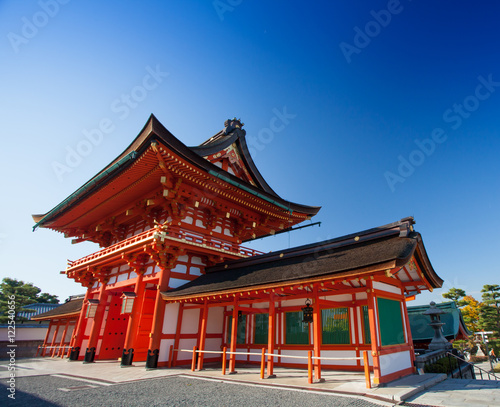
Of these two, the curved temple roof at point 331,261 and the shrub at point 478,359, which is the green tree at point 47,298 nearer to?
the curved temple roof at point 331,261

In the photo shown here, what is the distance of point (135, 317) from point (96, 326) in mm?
4342

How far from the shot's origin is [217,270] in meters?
13.6

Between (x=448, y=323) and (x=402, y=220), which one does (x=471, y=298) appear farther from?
(x=402, y=220)

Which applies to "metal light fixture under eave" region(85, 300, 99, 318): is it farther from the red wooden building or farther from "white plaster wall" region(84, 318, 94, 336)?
"white plaster wall" region(84, 318, 94, 336)

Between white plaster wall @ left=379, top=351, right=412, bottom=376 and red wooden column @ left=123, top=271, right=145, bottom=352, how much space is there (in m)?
9.99

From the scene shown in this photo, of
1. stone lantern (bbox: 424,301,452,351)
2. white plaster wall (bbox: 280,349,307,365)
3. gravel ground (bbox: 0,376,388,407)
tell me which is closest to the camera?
gravel ground (bbox: 0,376,388,407)

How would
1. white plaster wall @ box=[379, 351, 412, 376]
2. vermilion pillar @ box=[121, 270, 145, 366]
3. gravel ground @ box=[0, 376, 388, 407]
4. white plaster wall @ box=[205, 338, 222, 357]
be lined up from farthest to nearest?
white plaster wall @ box=[205, 338, 222, 357], vermilion pillar @ box=[121, 270, 145, 366], white plaster wall @ box=[379, 351, 412, 376], gravel ground @ box=[0, 376, 388, 407]

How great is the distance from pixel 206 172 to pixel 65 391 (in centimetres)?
877

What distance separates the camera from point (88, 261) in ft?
54.7

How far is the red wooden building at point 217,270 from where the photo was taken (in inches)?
342

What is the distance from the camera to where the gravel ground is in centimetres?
616

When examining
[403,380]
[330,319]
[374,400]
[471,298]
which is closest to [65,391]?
[374,400]

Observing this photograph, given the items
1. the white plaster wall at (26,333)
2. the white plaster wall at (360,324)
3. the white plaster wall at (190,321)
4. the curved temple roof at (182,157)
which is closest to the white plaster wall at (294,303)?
the white plaster wall at (360,324)

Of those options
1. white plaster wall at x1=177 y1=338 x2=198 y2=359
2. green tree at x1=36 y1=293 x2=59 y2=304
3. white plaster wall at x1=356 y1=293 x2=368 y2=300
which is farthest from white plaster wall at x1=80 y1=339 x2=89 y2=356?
green tree at x1=36 y1=293 x2=59 y2=304
